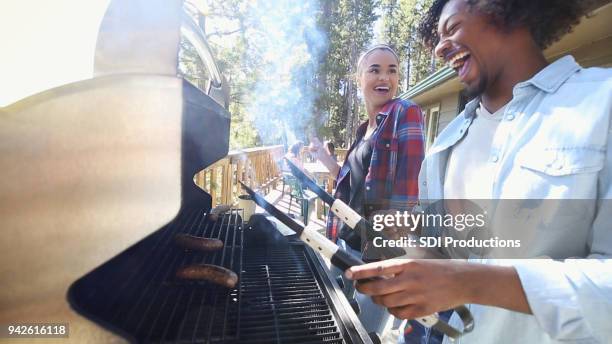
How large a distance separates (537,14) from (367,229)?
50.3 inches

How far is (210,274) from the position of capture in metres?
1.56

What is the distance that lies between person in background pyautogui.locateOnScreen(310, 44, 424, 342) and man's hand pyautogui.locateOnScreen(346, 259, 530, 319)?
1457 millimetres

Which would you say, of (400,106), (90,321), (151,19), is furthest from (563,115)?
(90,321)

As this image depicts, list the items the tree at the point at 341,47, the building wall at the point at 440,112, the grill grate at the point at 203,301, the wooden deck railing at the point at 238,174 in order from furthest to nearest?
the tree at the point at 341,47 < the building wall at the point at 440,112 < the wooden deck railing at the point at 238,174 < the grill grate at the point at 203,301

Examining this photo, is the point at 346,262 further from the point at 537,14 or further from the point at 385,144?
the point at 385,144

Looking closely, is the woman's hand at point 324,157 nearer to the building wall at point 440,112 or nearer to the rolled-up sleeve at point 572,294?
→ the rolled-up sleeve at point 572,294

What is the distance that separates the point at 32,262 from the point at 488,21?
199 centimetres

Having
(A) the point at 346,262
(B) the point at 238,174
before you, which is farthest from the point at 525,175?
(B) the point at 238,174

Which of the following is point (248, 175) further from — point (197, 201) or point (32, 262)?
point (32, 262)

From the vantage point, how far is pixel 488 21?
132cm

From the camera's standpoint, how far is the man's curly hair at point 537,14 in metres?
1.31

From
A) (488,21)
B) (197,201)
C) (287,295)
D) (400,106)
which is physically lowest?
(287,295)

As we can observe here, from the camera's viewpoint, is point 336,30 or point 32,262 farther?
point 336,30

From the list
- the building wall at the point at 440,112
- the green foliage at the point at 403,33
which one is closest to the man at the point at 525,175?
the building wall at the point at 440,112
